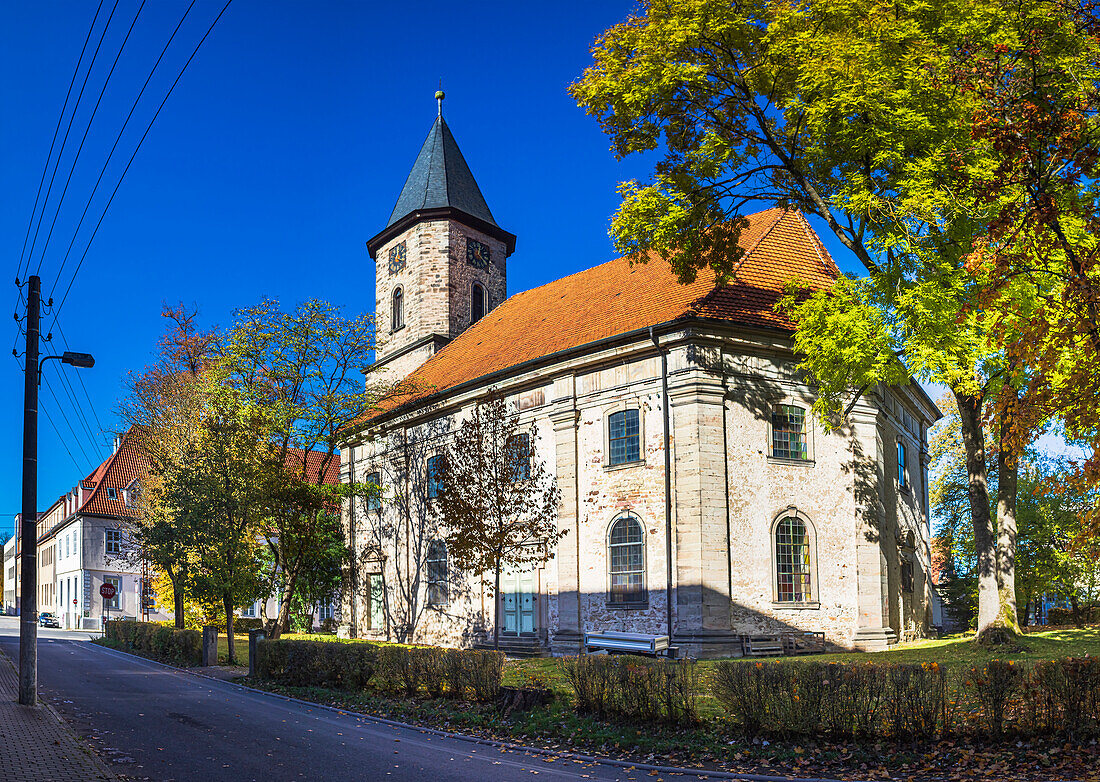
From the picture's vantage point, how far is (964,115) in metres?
16.5

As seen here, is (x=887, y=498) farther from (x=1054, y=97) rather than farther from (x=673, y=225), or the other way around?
(x=1054, y=97)

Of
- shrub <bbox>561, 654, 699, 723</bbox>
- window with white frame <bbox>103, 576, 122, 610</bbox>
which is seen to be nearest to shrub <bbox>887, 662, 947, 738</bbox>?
shrub <bbox>561, 654, 699, 723</bbox>

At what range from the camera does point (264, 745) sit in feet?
38.6

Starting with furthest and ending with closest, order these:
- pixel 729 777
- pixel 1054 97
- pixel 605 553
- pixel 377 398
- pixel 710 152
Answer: pixel 377 398 → pixel 605 553 → pixel 710 152 → pixel 1054 97 → pixel 729 777

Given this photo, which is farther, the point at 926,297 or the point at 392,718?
the point at 926,297

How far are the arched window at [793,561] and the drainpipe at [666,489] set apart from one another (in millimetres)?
2911

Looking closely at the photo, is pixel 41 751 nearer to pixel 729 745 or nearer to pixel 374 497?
pixel 729 745

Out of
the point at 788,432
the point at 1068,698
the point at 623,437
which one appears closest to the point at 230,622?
the point at 623,437

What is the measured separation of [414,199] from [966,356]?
100.0 ft

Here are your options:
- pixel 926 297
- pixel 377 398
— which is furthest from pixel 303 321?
pixel 926 297

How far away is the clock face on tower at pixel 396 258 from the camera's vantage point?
141 ft

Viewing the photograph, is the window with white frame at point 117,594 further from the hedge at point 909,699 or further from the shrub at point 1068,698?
the shrub at point 1068,698

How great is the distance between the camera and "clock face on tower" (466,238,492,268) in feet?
138

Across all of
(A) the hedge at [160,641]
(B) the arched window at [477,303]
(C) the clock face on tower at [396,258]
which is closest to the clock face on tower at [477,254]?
(B) the arched window at [477,303]
